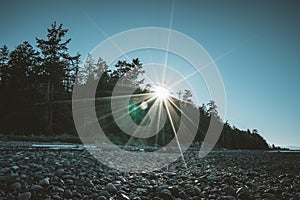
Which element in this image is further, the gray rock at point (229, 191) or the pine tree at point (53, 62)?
the pine tree at point (53, 62)


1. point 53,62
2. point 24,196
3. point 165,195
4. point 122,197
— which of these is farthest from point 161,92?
point 24,196

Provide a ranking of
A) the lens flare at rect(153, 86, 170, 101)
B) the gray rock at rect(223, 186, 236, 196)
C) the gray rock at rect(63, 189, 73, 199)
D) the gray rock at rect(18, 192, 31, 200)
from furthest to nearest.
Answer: the lens flare at rect(153, 86, 170, 101)
the gray rock at rect(223, 186, 236, 196)
the gray rock at rect(63, 189, 73, 199)
the gray rock at rect(18, 192, 31, 200)

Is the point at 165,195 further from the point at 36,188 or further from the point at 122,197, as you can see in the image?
the point at 36,188

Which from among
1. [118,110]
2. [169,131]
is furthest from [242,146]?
[118,110]

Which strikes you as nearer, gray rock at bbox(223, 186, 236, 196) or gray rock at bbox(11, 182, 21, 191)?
gray rock at bbox(11, 182, 21, 191)

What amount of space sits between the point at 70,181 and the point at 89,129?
3129cm

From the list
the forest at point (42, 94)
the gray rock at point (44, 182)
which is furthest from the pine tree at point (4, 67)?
the gray rock at point (44, 182)

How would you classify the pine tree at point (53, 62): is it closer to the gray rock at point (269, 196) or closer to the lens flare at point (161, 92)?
the lens flare at point (161, 92)

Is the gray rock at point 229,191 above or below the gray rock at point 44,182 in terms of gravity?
below

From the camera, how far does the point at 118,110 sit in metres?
36.8

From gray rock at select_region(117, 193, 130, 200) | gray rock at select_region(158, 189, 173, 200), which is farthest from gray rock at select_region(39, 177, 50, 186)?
gray rock at select_region(158, 189, 173, 200)

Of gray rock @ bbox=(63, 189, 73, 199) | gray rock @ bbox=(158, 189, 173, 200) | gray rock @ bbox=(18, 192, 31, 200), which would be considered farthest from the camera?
gray rock @ bbox=(158, 189, 173, 200)

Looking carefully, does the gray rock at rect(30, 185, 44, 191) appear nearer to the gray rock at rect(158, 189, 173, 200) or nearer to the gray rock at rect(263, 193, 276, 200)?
the gray rock at rect(158, 189, 173, 200)

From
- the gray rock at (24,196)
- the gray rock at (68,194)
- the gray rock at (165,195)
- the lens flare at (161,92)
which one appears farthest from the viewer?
the lens flare at (161,92)
